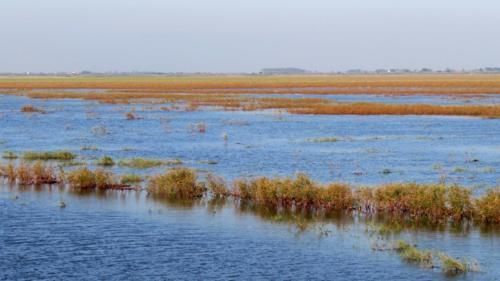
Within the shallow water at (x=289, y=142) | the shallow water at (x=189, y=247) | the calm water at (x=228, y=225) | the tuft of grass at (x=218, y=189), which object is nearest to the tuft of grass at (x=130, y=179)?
the calm water at (x=228, y=225)

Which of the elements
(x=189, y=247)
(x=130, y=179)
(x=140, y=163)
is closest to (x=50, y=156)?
(x=140, y=163)

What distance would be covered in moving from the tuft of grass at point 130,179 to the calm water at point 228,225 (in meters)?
2.05

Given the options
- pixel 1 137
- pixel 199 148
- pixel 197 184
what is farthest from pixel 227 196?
pixel 1 137

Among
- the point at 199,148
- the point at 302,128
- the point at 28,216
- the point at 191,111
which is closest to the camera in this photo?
the point at 28,216

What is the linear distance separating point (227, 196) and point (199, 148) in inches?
652

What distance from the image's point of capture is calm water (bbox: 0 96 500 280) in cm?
1809

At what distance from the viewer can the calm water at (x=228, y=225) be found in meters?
18.1

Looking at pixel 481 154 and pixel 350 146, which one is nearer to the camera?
pixel 481 154

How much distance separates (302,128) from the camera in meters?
56.4

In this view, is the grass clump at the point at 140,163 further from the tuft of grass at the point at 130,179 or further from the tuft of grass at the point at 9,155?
the tuft of grass at the point at 9,155

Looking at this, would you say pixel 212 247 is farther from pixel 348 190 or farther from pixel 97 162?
pixel 97 162

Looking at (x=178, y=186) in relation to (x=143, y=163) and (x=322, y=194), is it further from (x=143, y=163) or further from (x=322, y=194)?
(x=143, y=163)

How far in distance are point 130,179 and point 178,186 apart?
11.9ft

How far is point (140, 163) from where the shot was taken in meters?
34.9
